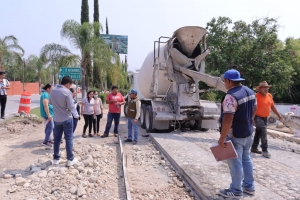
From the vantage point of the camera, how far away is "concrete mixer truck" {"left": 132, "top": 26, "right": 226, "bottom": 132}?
914 cm

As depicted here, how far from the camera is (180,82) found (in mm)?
9352

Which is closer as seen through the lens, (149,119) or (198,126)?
(149,119)

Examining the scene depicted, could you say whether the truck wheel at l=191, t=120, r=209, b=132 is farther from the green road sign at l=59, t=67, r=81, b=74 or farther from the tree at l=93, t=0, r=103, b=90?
the tree at l=93, t=0, r=103, b=90

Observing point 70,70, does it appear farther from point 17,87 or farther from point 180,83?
point 17,87

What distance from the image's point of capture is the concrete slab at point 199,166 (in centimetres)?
414

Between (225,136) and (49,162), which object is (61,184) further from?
(225,136)

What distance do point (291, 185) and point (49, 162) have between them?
4519 mm

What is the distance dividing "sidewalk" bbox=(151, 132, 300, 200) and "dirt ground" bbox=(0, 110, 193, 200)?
0.77ft

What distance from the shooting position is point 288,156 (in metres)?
6.45

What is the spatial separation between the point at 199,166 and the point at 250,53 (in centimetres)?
1408

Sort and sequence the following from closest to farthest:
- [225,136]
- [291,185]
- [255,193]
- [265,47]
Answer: [225,136]
[255,193]
[291,185]
[265,47]

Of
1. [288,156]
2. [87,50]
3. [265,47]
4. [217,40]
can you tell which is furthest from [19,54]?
[288,156]

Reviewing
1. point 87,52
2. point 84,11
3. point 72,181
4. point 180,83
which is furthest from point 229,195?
point 84,11

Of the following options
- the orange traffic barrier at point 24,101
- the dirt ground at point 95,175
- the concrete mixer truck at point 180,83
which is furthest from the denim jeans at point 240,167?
the orange traffic barrier at point 24,101
